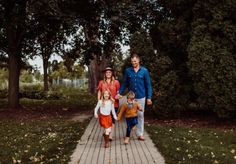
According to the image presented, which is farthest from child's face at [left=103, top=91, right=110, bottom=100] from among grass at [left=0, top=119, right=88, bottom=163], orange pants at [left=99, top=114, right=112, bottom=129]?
grass at [left=0, top=119, right=88, bottom=163]

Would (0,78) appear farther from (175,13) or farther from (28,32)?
(175,13)

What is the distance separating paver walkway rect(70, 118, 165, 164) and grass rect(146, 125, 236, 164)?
0.27 m

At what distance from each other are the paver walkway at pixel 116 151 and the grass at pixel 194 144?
0.27 metres

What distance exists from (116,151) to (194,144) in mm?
2338

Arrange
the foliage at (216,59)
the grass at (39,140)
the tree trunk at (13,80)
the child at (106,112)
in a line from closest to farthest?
the grass at (39,140) → the child at (106,112) → the foliage at (216,59) → the tree trunk at (13,80)

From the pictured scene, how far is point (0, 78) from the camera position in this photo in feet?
214

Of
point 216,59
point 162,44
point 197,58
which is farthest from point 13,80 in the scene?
point 216,59

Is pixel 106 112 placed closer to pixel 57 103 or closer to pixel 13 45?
pixel 13 45

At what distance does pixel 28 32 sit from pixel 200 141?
474 inches

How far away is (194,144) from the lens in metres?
11.4

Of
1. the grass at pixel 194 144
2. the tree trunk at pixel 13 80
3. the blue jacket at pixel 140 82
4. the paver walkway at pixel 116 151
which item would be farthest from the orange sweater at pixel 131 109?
the tree trunk at pixel 13 80

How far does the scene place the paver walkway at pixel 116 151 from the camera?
902 centimetres

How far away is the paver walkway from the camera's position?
902cm

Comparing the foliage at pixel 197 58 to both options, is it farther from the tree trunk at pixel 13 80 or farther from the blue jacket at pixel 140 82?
the tree trunk at pixel 13 80
